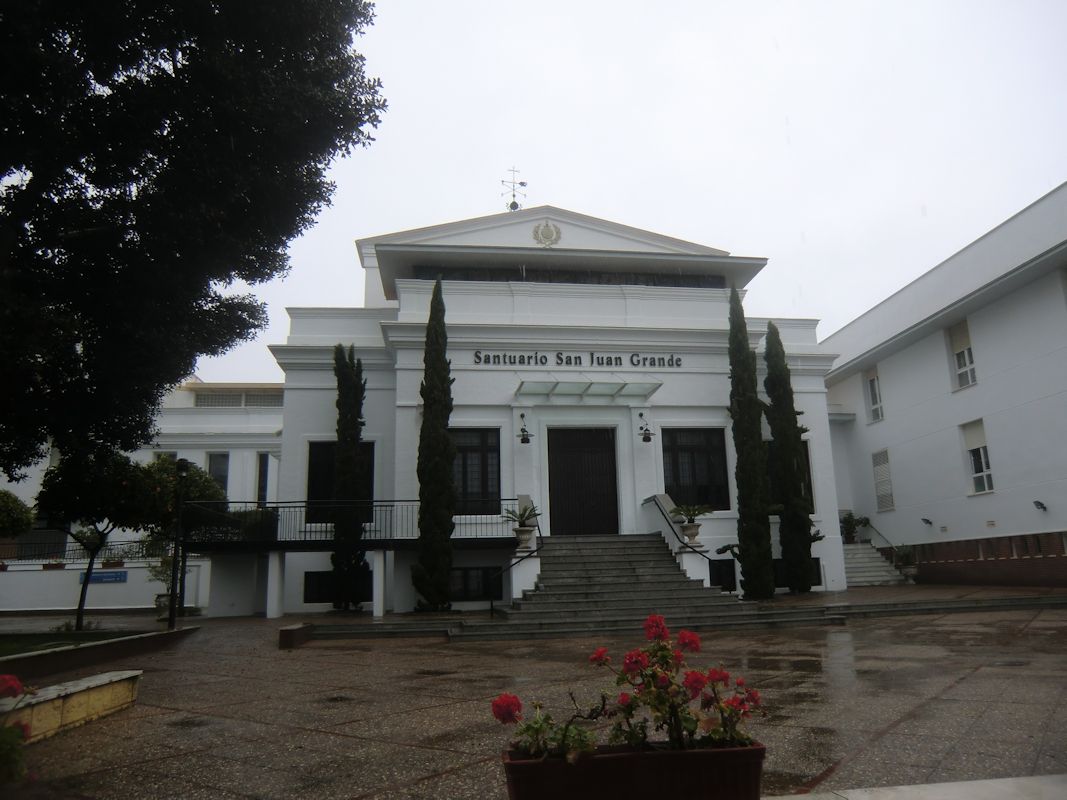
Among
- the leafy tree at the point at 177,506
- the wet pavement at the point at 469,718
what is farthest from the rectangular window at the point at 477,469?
the wet pavement at the point at 469,718

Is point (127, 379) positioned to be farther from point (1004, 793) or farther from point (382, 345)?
point (1004, 793)

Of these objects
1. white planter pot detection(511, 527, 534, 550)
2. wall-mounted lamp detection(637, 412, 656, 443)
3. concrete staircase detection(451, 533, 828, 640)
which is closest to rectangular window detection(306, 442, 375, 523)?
white planter pot detection(511, 527, 534, 550)

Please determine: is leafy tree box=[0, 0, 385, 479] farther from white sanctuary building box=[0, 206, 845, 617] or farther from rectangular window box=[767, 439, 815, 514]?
rectangular window box=[767, 439, 815, 514]

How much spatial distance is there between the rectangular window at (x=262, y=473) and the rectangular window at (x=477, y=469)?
1346 cm

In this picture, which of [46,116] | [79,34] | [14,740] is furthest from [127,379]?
[14,740]

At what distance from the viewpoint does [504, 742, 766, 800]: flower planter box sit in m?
2.85

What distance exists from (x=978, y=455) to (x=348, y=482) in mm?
15673

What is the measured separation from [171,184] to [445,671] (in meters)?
6.98

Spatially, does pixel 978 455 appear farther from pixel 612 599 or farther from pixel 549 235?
pixel 549 235

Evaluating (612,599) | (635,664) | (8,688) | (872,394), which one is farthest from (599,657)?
(872,394)

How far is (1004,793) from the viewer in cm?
356

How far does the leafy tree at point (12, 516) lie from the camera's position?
19562 millimetres

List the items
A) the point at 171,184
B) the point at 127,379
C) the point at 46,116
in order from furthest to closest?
the point at 127,379, the point at 171,184, the point at 46,116

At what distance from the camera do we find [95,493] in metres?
13.6
